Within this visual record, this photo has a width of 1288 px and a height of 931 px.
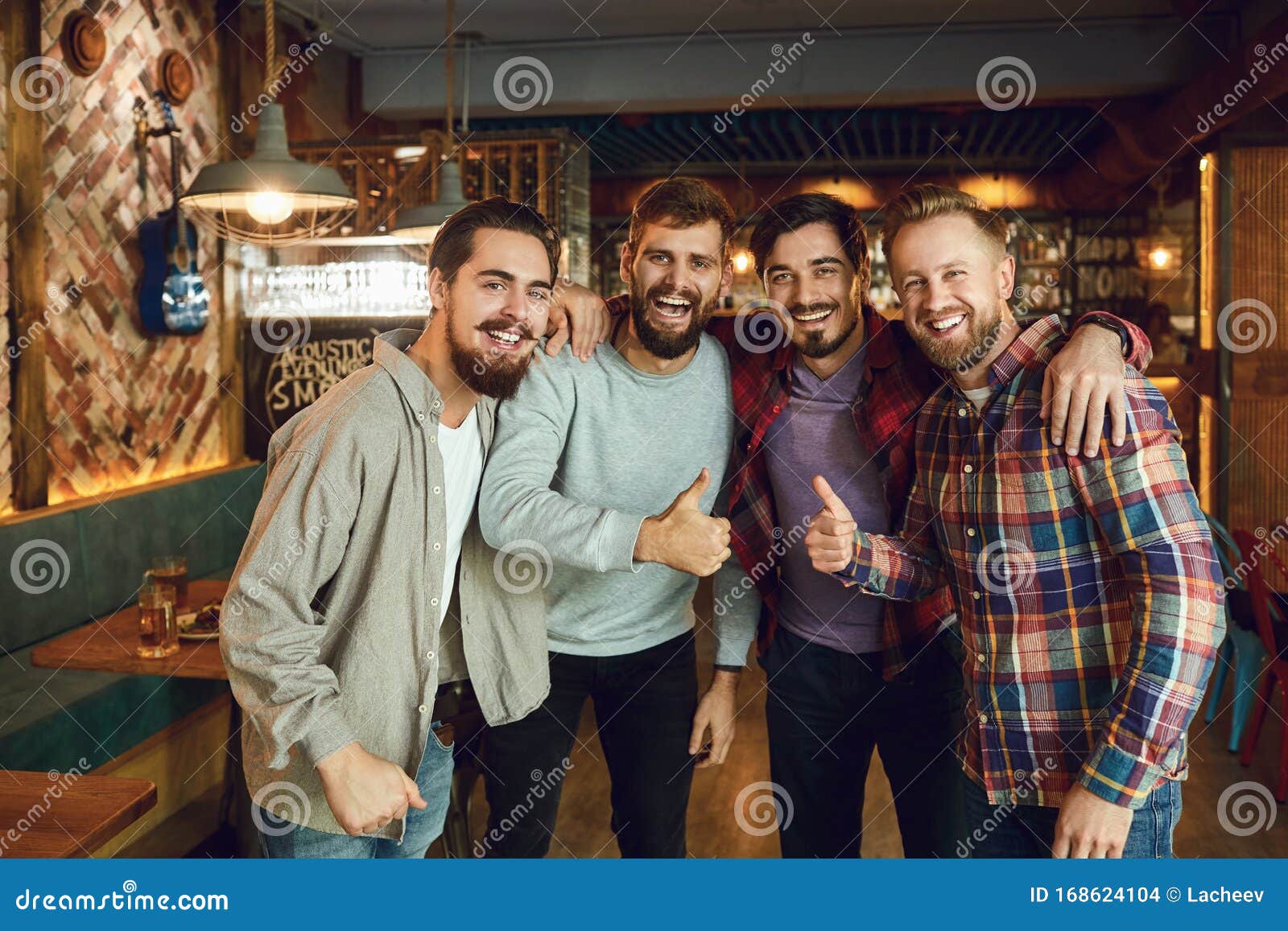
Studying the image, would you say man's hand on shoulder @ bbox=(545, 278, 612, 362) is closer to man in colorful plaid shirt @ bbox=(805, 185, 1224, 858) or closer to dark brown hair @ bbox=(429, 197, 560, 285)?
dark brown hair @ bbox=(429, 197, 560, 285)

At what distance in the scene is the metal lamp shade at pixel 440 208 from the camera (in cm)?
392

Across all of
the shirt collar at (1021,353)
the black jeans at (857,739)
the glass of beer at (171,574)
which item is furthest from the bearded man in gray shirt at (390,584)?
the glass of beer at (171,574)

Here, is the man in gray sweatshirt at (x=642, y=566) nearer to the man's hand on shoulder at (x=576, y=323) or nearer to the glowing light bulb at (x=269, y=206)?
the man's hand on shoulder at (x=576, y=323)

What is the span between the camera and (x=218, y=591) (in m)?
3.39

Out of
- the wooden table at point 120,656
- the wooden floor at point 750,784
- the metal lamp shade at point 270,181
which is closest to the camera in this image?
the wooden table at point 120,656

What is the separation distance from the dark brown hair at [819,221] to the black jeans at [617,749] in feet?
2.82

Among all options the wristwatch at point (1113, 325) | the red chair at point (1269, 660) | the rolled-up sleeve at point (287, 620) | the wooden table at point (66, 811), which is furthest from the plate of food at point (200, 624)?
the red chair at point (1269, 660)

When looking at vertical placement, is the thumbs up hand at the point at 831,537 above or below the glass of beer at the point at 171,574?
above

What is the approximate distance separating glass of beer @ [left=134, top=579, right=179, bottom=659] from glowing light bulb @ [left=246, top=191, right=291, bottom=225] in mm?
1214

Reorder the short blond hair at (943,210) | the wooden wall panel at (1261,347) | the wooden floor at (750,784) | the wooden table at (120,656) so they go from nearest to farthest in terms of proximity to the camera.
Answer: the short blond hair at (943,210)
the wooden table at (120,656)
the wooden floor at (750,784)
the wooden wall panel at (1261,347)

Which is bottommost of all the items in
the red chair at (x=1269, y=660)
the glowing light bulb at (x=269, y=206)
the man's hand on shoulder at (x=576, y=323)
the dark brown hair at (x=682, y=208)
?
the red chair at (x=1269, y=660)

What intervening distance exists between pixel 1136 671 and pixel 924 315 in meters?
0.67

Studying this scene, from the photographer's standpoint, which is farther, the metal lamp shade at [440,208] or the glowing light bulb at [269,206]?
the metal lamp shade at [440,208]

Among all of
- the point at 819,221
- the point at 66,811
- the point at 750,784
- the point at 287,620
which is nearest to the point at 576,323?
the point at 819,221
